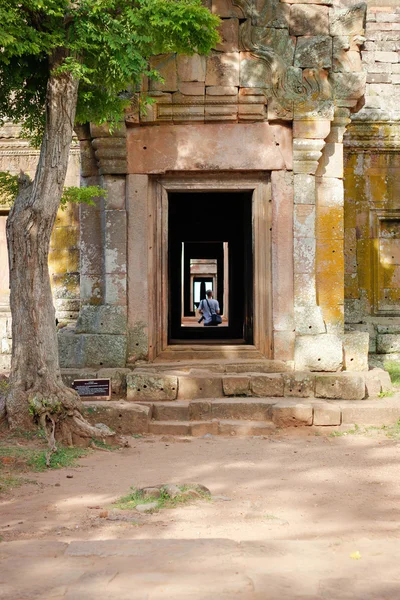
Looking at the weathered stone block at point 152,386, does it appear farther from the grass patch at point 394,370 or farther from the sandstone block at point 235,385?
the grass patch at point 394,370

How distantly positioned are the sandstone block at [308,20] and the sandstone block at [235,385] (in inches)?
167

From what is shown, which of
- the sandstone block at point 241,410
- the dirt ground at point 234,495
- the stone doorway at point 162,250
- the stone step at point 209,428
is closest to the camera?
the dirt ground at point 234,495

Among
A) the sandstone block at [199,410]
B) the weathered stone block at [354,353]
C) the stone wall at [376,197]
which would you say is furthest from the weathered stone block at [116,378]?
the stone wall at [376,197]

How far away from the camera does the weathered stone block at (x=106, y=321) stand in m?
8.48

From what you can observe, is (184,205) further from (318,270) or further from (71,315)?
(318,270)

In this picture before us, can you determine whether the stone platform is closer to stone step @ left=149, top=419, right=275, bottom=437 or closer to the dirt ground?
stone step @ left=149, top=419, right=275, bottom=437

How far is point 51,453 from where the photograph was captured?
20.2 ft

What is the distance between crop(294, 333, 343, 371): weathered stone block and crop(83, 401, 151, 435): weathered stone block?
2.07m

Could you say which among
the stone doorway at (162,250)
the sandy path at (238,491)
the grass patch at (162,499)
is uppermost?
the stone doorway at (162,250)

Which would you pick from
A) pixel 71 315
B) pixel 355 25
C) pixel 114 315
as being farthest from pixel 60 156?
pixel 71 315

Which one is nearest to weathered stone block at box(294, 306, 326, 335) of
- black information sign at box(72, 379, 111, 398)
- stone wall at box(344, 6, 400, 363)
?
black information sign at box(72, 379, 111, 398)

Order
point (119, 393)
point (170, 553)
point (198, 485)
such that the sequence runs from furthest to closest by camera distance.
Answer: point (119, 393) → point (198, 485) → point (170, 553)

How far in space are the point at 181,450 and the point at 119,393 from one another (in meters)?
1.72

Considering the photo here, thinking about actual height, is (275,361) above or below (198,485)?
above
